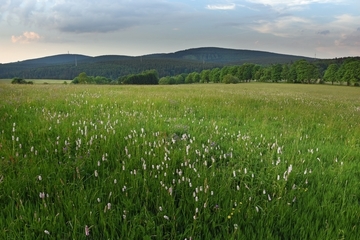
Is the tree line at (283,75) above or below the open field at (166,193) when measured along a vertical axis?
above

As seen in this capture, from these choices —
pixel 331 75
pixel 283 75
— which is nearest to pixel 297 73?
pixel 283 75

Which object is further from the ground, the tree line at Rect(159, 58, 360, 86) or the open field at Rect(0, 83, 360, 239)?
the tree line at Rect(159, 58, 360, 86)

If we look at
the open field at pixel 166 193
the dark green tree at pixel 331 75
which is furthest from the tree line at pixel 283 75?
the open field at pixel 166 193

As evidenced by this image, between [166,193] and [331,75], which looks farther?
[331,75]

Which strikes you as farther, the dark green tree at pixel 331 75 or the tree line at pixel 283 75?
the dark green tree at pixel 331 75

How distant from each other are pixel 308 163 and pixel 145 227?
3.27 m

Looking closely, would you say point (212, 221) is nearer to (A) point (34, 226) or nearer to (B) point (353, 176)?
(A) point (34, 226)

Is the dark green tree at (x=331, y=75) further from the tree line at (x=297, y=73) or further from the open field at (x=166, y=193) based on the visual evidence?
the open field at (x=166, y=193)

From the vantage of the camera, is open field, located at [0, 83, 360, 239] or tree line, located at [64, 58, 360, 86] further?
tree line, located at [64, 58, 360, 86]

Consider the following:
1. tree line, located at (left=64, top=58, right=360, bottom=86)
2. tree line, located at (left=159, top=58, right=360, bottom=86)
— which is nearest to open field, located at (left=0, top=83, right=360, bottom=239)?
tree line, located at (left=64, top=58, right=360, bottom=86)

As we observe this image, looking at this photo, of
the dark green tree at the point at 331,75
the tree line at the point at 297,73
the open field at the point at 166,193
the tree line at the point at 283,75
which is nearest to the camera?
the open field at the point at 166,193

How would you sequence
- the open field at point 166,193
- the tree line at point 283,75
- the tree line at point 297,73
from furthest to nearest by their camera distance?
1. the tree line at point 283,75
2. the tree line at point 297,73
3. the open field at point 166,193

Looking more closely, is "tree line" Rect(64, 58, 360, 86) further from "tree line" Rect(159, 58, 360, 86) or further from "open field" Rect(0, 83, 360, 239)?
"open field" Rect(0, 83, 360, 239)

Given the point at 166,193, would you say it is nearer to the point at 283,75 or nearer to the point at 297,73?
the point at 297,73
